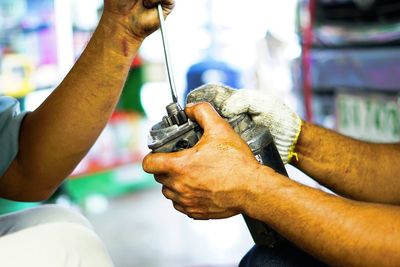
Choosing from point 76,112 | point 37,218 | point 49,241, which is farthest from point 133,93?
point 49,241

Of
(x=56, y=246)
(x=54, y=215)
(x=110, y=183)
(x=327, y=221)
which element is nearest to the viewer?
(x=327, y=221)

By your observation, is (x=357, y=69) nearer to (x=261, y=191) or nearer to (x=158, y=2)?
(x=158, y=2)

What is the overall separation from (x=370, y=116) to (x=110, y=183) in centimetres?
159

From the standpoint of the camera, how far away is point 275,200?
3.00 ft

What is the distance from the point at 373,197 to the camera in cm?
126

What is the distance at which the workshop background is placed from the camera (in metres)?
2.60

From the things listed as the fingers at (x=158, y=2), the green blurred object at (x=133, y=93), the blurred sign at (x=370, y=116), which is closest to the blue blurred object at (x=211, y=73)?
the green blurred object at (x=133, y=93)

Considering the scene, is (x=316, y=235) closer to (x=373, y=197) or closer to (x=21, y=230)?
(x=373, y=197)

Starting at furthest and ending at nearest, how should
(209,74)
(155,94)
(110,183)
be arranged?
(209,74) < (155,94) < (110,183)

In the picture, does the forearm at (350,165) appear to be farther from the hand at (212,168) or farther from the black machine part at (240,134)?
the hand at (212,168)

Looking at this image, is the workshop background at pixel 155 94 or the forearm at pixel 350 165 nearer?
the forearm at pixel 350 165

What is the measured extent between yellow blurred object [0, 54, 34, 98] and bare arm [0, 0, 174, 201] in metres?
1.61

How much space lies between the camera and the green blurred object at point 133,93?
11.7 feet

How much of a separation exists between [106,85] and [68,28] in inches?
81.2
